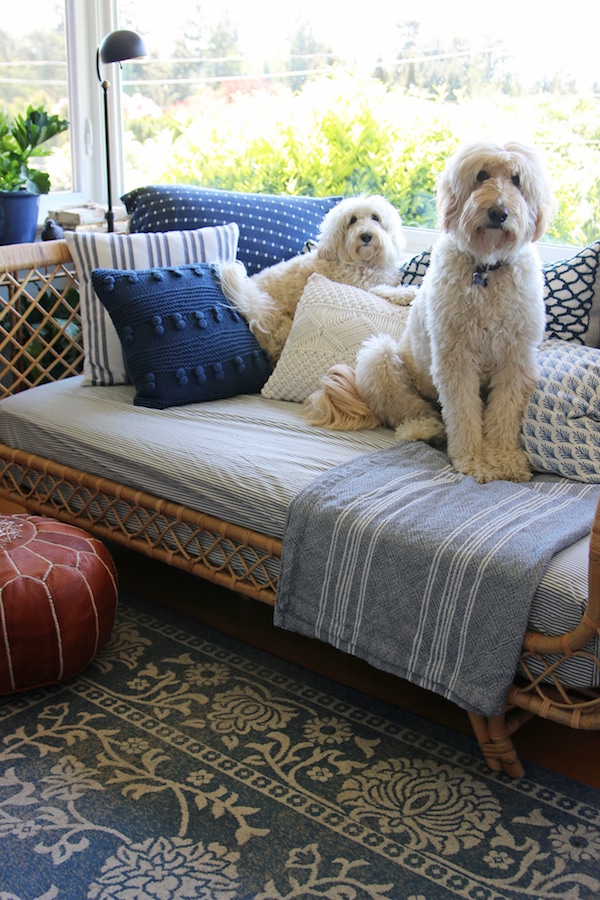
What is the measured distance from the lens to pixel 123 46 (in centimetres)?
285

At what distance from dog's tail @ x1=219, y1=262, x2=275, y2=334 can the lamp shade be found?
81cm

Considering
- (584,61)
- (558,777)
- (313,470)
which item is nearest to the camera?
(558,777)

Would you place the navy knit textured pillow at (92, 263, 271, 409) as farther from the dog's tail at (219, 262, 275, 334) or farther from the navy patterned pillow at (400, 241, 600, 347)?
the navy patterned pillow at (400, 241, 600, 347)

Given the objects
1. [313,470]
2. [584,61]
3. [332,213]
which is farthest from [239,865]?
[584,61]


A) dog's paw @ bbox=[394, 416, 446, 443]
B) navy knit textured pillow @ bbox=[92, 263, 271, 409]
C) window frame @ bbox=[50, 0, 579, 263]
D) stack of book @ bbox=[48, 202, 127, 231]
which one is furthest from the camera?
window frame @ bbox=[50, 0, 579, 263]

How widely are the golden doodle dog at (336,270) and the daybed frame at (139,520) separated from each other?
0.60 m

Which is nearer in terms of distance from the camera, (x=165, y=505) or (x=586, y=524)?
(x=586, y=524)

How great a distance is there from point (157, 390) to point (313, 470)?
0.64 metres

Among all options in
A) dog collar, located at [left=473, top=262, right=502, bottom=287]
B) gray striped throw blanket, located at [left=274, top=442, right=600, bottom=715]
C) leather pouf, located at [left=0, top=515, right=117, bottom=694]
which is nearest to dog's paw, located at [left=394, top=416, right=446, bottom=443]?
gray striped throw blanket, located at [left=274, top=442, right=600, bottom=715]

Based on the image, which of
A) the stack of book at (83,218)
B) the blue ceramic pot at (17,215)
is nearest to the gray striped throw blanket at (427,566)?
the blue ceramic pot at (17,215)

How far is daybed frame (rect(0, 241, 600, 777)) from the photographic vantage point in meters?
1.58

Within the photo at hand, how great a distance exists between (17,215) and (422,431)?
1.70 m

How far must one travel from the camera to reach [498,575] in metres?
1.60

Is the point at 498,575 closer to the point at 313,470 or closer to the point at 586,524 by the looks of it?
the point at 586,524
